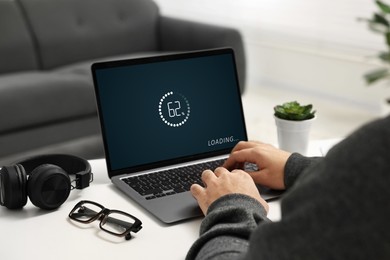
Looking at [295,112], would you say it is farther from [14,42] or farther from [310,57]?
[310,57]

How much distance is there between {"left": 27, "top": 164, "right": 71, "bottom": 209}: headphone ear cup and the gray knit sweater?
63cm

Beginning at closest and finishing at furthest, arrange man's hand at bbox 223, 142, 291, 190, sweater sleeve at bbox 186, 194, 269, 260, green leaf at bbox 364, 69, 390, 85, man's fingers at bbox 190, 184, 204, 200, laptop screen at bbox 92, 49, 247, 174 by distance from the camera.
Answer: sweater sleeve at bbox 186, 194, 269, 260
man's fingers at bbox 190, 184, 204, 200
man's hand at bbox 223, 142, 291, 190
laptop screen at bbox 92, 49, 247, 174
green leaf at bbox 364, 69, 390, 85

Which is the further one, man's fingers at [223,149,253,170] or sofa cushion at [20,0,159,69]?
sofa cushion at [20,0,159,69]

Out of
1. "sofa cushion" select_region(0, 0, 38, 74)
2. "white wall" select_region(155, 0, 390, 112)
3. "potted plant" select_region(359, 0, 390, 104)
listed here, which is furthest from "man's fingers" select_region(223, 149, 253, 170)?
"white wall" select_region(155, 0, 390, 112)

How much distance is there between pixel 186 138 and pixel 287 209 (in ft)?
2.73

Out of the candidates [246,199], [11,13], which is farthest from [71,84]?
[246,199]

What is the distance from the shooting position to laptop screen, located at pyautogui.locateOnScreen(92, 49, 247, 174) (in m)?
1.35

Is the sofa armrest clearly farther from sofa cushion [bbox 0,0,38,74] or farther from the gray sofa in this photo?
sofa cushion [bbox 0,0,38,74]

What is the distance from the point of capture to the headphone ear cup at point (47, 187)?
116 cm

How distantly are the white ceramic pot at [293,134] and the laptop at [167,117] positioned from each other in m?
0.09

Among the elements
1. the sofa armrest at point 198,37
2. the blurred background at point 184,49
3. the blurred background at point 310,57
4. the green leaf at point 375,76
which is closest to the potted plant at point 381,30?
the green leaf at point 375,76

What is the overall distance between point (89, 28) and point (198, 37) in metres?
0.67

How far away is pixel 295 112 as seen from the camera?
4.83 feet

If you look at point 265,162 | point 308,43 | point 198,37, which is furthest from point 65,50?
point 265,162
